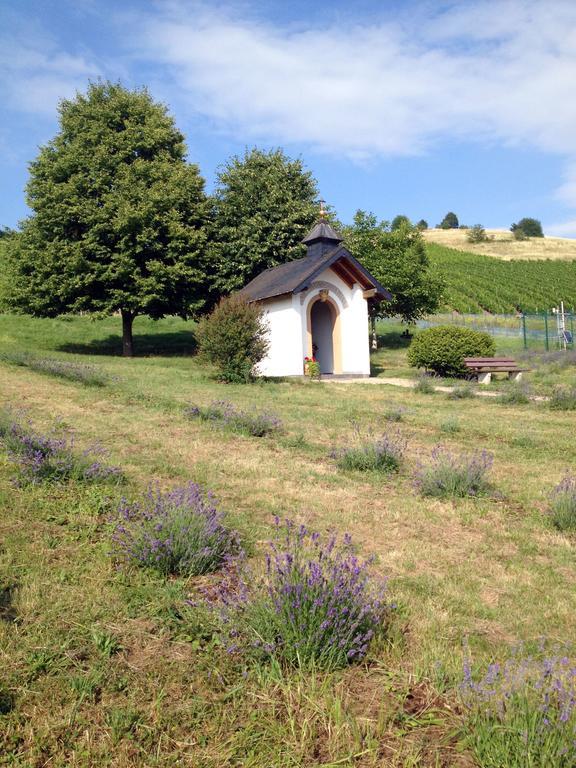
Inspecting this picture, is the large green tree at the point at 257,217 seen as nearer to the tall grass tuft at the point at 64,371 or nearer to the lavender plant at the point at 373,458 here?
the tall grass tuft at the point at 64,371

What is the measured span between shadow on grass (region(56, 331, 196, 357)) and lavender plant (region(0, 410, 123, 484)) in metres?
19.3

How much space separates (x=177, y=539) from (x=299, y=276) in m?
18.6

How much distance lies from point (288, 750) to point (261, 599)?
867 millimetres

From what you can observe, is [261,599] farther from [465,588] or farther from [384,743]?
[465,588]

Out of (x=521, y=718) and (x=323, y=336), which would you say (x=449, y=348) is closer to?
(x=323, y=336)

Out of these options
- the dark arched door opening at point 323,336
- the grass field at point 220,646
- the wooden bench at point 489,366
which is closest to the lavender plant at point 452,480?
the grass field at point 220,646

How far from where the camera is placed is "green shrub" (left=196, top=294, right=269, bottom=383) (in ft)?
56.6

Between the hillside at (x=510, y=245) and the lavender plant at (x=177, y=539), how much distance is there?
91.1 m

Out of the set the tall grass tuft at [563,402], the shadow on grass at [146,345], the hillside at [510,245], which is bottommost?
the tall grass tuft at [563,402]

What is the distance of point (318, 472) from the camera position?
284 inches

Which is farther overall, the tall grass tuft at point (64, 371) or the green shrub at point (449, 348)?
the green shrub at point (449, 348)

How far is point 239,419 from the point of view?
9586 mm

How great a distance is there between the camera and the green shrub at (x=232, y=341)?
56.6ft

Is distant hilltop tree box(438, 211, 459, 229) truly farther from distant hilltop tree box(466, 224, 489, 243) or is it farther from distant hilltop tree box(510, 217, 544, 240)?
distant hilltop tree box(466, 224, 489, 243)
